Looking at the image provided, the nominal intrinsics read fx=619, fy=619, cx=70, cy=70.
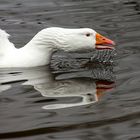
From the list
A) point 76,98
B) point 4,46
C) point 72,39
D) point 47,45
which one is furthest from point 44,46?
point 76,98

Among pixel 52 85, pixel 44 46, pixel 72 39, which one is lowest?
pixel 52 85

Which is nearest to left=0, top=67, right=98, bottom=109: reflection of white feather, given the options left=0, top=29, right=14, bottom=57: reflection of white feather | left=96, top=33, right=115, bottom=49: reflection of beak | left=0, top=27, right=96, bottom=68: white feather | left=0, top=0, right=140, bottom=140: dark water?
left=0, top=0, right=140, bottom=140: dark water

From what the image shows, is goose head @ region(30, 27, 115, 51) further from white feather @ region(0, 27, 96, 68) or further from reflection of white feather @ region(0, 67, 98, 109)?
reflection of white feather @ region(0, 67, 98, 109)

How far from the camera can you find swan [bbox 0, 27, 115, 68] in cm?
837

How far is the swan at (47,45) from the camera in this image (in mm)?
8367

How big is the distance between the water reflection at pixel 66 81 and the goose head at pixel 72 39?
32 centimetres

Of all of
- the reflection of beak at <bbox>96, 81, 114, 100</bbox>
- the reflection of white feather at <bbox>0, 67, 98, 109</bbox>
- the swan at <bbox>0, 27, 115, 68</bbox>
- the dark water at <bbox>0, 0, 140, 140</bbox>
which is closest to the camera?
the dark water at <bbox>0, 0, 140, 140</bbox>

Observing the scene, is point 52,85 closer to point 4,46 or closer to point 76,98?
point 76,98

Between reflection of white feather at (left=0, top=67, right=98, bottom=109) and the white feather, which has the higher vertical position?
the white feather

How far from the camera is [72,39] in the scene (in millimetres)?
8367

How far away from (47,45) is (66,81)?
0.99 meters

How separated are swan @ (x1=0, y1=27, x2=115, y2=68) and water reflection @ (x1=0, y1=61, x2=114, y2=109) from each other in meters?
0.13

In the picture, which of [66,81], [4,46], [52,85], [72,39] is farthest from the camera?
[4,46]

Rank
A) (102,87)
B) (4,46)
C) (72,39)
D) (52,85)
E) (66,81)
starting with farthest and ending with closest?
(4,46) → (72,39) → (66,81) → (52,85) → (102,87)
